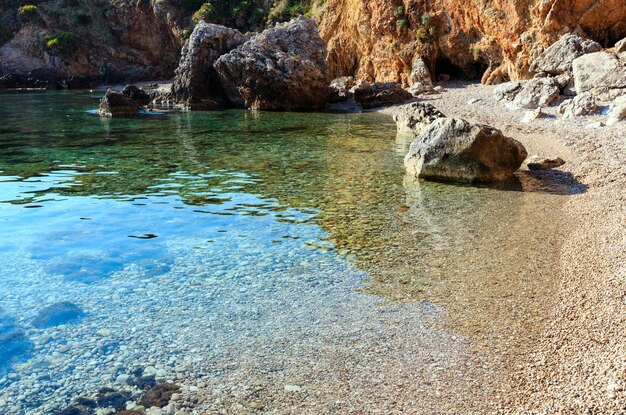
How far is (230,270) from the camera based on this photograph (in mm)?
8008

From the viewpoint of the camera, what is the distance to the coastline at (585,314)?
15.3 feet

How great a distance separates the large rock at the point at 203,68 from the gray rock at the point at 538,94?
1794cm

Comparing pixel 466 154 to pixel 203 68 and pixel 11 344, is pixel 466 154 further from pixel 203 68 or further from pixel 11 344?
pixel 203 68

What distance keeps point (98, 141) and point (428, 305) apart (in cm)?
1695

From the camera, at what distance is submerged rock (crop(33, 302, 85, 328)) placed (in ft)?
21.0

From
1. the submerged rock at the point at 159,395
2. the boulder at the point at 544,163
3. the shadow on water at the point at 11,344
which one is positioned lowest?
the submerged rock at the point at 159,395

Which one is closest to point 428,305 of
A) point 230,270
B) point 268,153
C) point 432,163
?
point 230,270

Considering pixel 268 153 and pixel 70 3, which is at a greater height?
pixel 70 3

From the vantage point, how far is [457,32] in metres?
34.2

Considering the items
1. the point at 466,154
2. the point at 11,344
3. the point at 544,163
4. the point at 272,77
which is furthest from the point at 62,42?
the point at 11,344

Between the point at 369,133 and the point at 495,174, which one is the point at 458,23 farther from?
the point at 495,174

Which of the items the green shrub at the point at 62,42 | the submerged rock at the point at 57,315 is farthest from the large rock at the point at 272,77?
the green shrub at the point at 62,42

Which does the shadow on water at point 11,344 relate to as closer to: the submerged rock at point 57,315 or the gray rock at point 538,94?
the submerged rock at point 57,315

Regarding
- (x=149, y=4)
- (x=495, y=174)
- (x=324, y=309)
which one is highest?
(x=149, y=4)
